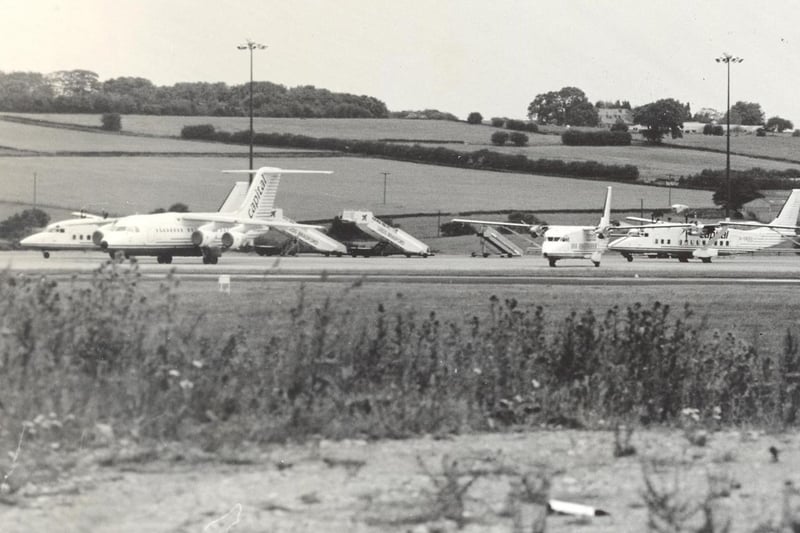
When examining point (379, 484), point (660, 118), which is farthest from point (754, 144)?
point (379, 484)

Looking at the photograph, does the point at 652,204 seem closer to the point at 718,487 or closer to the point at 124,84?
the point at 124,84

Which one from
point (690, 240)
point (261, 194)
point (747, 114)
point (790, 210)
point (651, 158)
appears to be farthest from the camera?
point (747, 114)

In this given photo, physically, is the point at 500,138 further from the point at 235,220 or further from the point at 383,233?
the point at 235,220

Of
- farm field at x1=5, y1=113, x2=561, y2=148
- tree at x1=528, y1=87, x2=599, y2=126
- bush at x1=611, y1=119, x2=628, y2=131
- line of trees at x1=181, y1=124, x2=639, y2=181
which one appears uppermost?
tree at x1=528, y1=87, x2=599, y2=126

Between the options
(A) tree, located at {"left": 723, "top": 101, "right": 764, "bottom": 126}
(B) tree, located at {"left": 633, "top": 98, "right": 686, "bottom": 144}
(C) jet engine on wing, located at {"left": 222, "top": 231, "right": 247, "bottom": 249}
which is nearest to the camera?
(C) jet engine on wing, located at {"left": 222, "top": 231, "right": 247, "bottom": 249}

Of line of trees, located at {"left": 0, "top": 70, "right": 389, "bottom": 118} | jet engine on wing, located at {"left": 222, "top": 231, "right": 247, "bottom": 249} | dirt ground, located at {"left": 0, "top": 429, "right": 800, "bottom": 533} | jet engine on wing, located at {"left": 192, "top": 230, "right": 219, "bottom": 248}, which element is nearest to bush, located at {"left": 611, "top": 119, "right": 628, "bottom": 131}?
line of trees, located at {"left": 0, "top": 70, "right": 389, "bottom": 118}

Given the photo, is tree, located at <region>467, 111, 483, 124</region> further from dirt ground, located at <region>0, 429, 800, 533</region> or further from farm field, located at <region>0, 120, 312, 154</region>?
dirt ground, located at <region>0, 429, 800, 533</region>

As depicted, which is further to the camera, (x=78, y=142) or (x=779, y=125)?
(x=779, y=125)
